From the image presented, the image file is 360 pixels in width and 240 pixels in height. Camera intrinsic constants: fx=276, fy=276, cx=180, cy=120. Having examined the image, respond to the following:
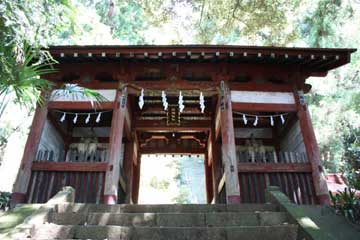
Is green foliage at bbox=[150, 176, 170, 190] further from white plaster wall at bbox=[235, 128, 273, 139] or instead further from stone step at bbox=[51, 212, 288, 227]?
stone step at bbox=[51, 212, 288, 227]

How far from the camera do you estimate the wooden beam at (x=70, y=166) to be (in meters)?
5.71

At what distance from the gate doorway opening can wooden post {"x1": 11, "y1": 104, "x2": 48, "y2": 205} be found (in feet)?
44.2

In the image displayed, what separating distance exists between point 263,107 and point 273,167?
138cm

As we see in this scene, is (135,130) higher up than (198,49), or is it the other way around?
(198,49)

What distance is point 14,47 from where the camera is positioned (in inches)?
140

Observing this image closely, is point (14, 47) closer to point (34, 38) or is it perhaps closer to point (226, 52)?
point (34, 38)

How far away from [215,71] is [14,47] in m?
4.33

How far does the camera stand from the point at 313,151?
5777 millimetres

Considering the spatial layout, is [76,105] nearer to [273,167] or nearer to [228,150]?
[228,150]

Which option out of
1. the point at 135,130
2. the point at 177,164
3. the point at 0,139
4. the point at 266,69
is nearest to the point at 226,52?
the point at 266,69

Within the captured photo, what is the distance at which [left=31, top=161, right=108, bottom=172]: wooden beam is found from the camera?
18.7 ft

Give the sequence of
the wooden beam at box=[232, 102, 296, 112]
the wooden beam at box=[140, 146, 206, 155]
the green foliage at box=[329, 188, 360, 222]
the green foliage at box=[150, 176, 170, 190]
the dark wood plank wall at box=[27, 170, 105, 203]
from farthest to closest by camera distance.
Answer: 1. the green foliage at box=[150, 176, 170, 190]
2. the wooden beam at box=[140, 146, 206, 155]
3. the wooden beam at box=[232, 102, 296, 112]
4. the dark wood plank wall at box=[27, 170, 105, 203]
5. the green foliage at box=[329, 188, 360, 222]

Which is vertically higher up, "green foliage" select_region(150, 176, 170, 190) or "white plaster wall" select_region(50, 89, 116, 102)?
"green foliage" select_region(150, 176, 170, 190)

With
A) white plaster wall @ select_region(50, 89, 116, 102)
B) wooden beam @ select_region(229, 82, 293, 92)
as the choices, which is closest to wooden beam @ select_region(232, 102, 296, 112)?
wooden beam @ select_region(229, 82, 293, 92)
